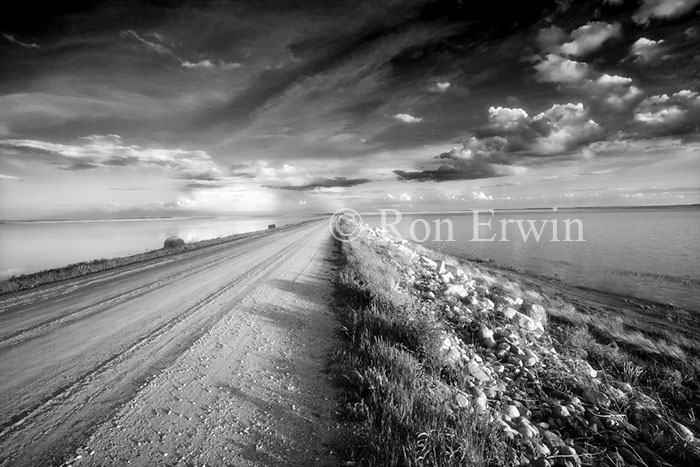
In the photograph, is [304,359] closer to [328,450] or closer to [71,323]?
[328,450]

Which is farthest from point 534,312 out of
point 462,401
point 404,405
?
point 404,405

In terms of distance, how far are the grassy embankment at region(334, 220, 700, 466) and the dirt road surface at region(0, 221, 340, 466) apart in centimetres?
52

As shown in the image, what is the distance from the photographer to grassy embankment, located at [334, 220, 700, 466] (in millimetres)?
2795

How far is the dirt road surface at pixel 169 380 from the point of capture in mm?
2922

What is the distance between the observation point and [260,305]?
762cm

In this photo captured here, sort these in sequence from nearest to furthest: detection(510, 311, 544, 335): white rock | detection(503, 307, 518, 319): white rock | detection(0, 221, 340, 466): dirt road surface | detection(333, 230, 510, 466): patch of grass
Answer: detection(333, 230, 510, 466): patch of grass
detection(0, 221, 340, 466): dirt road surface
detection(510, 311, 544, 335): white rock
detection(503, 307, 518, 319): white rock

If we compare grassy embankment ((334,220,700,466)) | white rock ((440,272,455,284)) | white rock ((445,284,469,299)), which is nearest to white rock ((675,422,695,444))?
grassy embankment ((334,220,700,466))

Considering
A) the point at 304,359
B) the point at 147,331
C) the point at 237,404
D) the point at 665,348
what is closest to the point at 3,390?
the point at 147,331

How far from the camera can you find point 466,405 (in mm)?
3600

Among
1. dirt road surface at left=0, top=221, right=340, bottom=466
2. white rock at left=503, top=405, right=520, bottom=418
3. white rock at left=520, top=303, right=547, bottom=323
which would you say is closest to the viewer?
dirt road surface at left=0, top=221, right=340, bottom=466

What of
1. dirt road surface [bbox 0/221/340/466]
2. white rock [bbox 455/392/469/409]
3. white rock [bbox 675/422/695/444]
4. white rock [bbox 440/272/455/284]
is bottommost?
white rock [bbox 675/422/695/444]

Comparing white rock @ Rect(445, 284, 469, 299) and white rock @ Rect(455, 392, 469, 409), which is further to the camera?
white rock @ Rect(445, 284, 469, 299)

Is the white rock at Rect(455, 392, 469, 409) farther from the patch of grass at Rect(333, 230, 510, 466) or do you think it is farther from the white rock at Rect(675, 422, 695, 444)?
the white rock at Rect(675, 422, 695, 444)

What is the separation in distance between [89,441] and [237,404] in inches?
57.8
